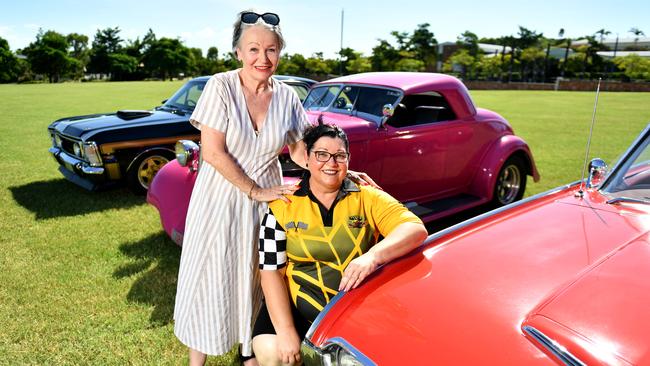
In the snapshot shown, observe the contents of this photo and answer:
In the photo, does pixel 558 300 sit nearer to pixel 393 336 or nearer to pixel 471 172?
pixel 393 336

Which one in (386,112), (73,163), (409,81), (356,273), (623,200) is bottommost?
(73,163)

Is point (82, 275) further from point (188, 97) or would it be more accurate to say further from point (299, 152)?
point (188, 97)

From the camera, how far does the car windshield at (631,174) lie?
2238 millimetres

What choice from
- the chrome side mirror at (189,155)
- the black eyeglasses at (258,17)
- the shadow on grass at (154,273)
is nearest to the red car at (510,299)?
the black eyeglasses at (258,17)

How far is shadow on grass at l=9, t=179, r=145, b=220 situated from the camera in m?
5.66

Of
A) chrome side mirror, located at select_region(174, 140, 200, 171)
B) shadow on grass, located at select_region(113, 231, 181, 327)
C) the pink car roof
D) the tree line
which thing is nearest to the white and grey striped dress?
shadow on grass, located at select_region(113, 231, 181, 327)

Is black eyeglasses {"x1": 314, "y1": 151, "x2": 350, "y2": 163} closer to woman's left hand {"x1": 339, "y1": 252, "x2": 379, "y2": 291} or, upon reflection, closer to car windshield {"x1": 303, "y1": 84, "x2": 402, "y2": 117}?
woman's left hand {"x1": 339, "y1": 252, "x2": 379, "y2": 291}

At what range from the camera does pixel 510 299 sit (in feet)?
4.82

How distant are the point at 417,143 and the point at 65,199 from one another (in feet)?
15.4

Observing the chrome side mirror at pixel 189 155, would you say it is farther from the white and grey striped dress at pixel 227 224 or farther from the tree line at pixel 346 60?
the tree line at pixel 346 60

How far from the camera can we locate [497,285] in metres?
1.55

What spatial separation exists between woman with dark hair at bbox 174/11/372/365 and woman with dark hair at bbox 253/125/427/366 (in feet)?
0.42

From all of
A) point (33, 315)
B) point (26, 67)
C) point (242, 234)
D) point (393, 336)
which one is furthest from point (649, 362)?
point (26, 67)

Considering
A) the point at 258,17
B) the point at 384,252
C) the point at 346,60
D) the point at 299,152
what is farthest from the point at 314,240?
the point at 346,60
